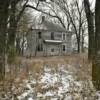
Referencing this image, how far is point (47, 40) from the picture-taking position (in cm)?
4356

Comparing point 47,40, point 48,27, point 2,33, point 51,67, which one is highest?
point 48,27

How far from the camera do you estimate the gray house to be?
42.3 meters

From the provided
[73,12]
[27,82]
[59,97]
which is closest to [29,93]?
[59,97]

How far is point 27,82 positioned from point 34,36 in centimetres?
3464

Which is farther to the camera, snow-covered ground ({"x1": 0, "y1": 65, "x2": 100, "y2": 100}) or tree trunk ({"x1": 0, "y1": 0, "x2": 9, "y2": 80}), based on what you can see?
tree trunk ({"x1": 0, "y1": 0, "x2": 9, "y2": 80})

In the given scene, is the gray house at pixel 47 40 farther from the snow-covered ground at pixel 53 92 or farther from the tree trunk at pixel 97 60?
the tree trunk at pixel 97 60

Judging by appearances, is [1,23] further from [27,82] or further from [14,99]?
[14,99]

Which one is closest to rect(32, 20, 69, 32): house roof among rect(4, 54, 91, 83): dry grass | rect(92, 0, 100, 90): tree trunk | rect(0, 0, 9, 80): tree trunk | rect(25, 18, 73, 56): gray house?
rect(25, 18, 73, 56): gray house

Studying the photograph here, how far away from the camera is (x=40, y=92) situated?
6980 mm

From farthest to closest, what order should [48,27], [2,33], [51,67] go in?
1. [48,27]
2. [51,67]
3. [2,33]

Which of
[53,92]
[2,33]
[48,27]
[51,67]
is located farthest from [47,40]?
[53,92]

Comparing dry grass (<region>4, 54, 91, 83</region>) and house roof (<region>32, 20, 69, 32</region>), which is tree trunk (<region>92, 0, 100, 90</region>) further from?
house roof (<region>32, 20, 69, 32</region>)

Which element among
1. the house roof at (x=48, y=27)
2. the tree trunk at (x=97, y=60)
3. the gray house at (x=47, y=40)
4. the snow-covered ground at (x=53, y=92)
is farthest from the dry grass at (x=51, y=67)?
the house roof at (x=48, y=27)

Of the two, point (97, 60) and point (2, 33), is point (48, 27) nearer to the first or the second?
point (2, 33)
